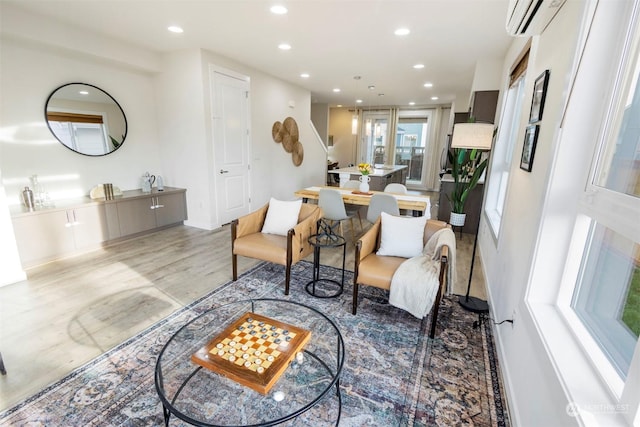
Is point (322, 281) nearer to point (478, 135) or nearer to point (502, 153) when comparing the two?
point (478, 135)

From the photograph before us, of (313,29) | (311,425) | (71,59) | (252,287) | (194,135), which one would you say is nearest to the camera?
(311,425)

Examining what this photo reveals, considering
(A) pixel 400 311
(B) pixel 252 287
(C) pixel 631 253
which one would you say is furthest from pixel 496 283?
(B) pixel 252 287

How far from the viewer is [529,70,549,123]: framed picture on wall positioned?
176 centimetres

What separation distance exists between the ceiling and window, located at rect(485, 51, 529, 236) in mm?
658

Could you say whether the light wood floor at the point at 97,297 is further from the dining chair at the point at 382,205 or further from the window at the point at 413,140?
the window at the point at 413,140

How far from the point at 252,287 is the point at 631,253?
2.58 meters

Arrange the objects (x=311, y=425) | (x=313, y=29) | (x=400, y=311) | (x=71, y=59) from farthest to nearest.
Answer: (x=71, y=59), (x=313, y=29), (x=400, y=311), (x=311, y=425)

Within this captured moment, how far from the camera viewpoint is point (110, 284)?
2809 mm

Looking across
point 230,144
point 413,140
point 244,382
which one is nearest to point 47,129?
point 230,144

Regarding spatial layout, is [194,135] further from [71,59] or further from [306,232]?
[306,232]

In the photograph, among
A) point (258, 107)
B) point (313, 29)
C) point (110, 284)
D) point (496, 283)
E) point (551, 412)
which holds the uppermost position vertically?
point (313, 29)

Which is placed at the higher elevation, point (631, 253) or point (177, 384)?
point (631, 253)

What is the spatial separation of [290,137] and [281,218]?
365 centimetres

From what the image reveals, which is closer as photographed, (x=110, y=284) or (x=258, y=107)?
(x=110, y=284)
